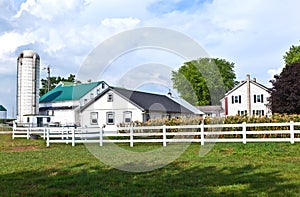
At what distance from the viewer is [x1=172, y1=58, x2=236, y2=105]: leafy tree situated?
16.5 m

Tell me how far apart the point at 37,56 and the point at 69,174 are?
3475 centimetres

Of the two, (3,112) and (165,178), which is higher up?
(3,112)

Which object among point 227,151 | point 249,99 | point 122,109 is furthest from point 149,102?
point 227,151

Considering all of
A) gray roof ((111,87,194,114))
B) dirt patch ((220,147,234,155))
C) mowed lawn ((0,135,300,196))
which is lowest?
dirt patch ((220,147,234,155))

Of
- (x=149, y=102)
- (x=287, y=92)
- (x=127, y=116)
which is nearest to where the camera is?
(x=287, y=92)

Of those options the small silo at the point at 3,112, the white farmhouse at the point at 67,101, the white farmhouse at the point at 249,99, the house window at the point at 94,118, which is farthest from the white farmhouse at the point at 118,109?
the small silo at the point at 3,112

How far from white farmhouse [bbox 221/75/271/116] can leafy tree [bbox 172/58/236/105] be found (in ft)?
30.9

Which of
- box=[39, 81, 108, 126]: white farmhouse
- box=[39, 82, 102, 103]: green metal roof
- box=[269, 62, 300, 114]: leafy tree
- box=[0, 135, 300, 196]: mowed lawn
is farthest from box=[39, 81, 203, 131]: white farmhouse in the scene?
box=[0, 135, 300, 196]: mowed lawn

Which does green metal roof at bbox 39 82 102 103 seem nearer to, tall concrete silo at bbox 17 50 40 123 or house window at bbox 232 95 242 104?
tall concrete silo at bbox 17 50 40 123

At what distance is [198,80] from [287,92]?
35.9 feet

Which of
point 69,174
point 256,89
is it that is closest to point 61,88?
point 256,89

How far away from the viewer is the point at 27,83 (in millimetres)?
39812

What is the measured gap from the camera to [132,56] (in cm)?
1158

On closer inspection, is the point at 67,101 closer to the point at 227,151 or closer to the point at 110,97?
the point at 110,97
